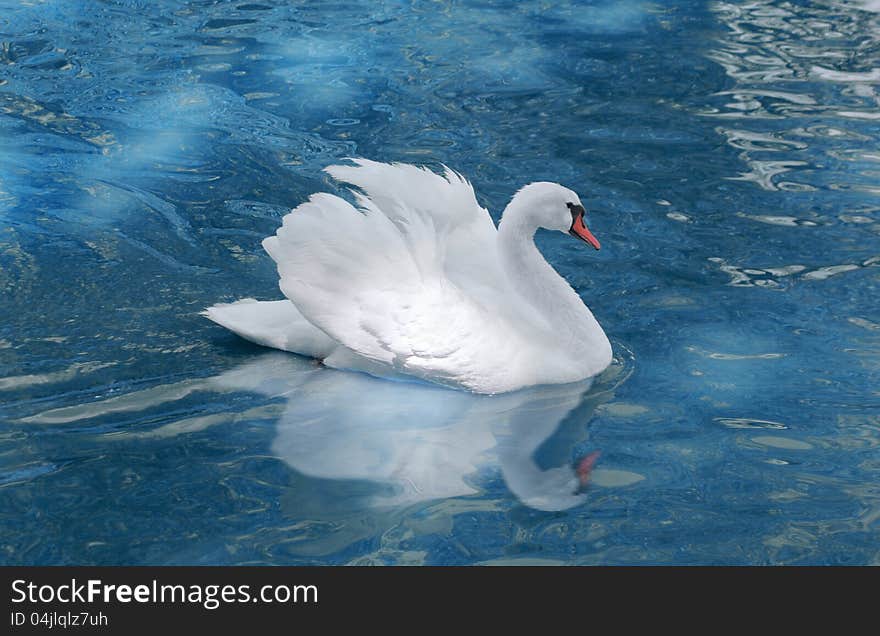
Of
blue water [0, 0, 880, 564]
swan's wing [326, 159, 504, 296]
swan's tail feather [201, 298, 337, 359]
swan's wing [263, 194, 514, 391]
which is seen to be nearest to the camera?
blue water [0, 0, 880, 564]

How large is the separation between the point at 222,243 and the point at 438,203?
1.31 meters

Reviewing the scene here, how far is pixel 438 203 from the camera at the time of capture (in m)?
4.88

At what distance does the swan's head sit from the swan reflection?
2.02 ft

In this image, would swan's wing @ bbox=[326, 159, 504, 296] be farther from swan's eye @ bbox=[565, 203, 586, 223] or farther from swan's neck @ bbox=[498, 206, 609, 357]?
swan's eye @ bbox=[565, 203, 586, 223]

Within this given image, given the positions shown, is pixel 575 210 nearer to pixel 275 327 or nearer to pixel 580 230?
pixel 580 230

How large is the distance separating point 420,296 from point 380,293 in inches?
5.9

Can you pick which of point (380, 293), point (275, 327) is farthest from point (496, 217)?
point (380, 293)

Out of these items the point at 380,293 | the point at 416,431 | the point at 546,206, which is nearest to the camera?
the point at 416,431

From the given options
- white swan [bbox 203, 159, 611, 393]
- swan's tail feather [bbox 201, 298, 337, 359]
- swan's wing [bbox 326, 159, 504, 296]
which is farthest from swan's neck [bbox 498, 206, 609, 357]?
swan's tail feather [bbox 201, 298, 337, 359]

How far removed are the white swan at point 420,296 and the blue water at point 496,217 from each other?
0.41 ft

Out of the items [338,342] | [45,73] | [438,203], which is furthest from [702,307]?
[45,73]

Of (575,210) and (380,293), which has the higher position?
(575,210)

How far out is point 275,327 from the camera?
4855 millimetres

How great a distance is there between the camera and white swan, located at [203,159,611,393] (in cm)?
444
